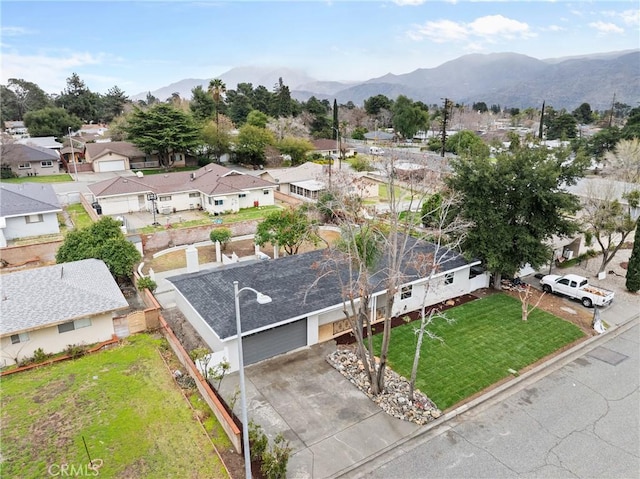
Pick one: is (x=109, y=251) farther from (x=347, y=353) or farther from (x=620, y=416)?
(x=620, y=416)

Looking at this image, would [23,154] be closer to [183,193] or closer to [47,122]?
[47,122]

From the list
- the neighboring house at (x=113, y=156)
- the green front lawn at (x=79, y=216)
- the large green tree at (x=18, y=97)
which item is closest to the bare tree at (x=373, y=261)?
the green front lawn at (x=79, y=216)

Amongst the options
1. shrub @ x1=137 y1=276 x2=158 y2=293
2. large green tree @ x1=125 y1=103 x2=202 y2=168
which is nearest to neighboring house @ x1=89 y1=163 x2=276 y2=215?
large green tree @ x1=125 y1=103 x2=202 y2=168

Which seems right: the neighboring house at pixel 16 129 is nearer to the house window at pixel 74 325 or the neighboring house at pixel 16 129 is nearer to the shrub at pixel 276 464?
the house window at pixel 74 325

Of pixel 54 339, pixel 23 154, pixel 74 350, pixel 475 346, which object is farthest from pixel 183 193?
pixel 475 346

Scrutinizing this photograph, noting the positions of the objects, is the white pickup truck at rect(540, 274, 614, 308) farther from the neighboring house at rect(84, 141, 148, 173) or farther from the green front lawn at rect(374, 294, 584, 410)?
the neighboring house at rect(84, 141, 148, 173)

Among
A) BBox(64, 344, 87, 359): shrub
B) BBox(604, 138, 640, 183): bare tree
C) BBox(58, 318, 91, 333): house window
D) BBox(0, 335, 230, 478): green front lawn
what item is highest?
BBox(604, 138, 640, 183): bare tree

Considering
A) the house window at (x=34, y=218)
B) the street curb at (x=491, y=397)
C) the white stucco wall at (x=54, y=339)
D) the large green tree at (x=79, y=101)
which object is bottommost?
the street curb at (x=491, y=397)
